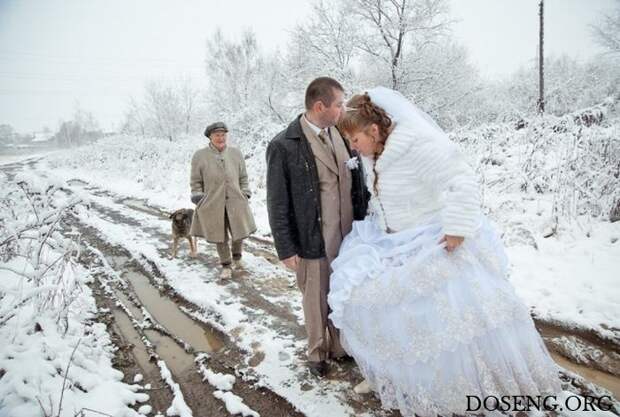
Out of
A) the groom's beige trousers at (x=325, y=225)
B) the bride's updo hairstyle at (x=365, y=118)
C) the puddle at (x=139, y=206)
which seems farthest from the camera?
the puddle at (x=139, y=206)

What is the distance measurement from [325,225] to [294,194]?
34 centimetres

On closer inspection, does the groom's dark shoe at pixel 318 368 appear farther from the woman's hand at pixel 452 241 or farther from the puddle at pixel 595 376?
the puddle at pixel 595 376

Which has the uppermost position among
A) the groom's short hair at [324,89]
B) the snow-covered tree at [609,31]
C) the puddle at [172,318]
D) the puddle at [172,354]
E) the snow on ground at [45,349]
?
the snow-covered tree at [609,31]

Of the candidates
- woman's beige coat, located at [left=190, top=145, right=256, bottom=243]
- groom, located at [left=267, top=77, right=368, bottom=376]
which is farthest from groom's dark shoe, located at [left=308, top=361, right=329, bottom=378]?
woman's beige coat, located at [left=190, top=145, right=256, bottom=243]

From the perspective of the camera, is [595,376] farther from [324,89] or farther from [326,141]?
[324,89]

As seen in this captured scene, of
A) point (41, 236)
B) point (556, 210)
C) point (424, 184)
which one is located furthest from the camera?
point (556, 210)

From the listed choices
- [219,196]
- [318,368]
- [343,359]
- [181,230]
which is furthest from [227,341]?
[181,230]

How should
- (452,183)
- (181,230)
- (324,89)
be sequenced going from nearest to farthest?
(452,183) < (324,89) < (181,230)

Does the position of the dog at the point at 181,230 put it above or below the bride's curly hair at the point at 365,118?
below

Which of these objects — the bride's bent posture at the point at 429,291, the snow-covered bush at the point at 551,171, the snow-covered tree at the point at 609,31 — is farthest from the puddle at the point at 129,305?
the snow-covered tree at the point at 609,31

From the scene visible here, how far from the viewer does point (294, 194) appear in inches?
96.2

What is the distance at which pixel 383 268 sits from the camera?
2.00 m

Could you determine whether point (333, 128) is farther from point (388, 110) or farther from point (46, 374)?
point (46, 374)

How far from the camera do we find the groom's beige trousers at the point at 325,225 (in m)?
2.45
